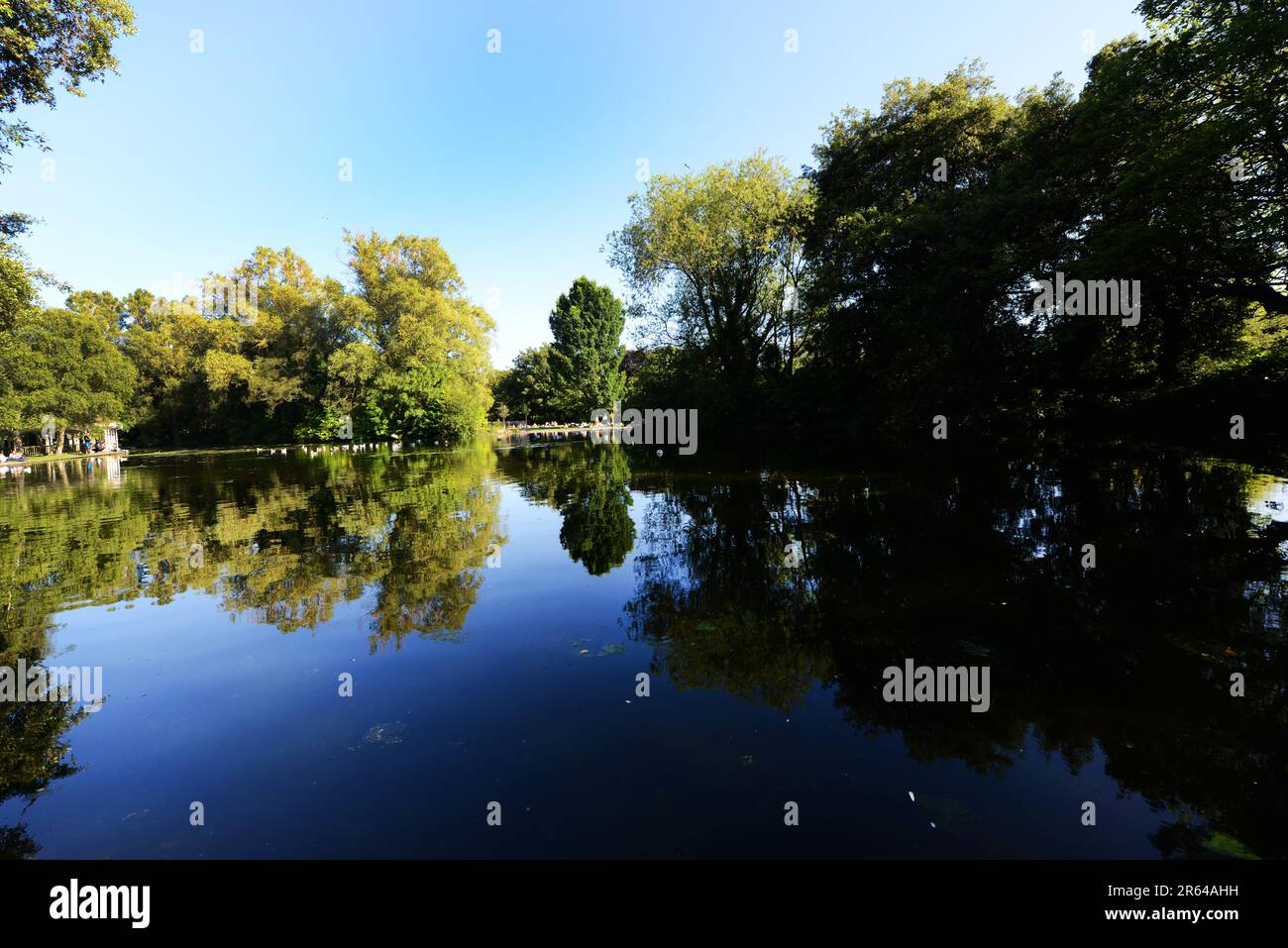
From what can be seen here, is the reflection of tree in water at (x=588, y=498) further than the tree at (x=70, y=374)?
No

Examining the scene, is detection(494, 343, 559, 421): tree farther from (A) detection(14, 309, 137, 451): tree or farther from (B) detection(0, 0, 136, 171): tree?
(B) detection(0, 0, 136, 171): tree

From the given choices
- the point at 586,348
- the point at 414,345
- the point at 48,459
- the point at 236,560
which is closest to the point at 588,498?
the point at 236,560

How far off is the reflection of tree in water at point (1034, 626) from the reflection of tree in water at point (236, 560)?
336 centimetres

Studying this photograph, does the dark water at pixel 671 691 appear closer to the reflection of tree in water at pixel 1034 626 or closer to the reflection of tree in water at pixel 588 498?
the reflection of tree in water at pixel 1034 626

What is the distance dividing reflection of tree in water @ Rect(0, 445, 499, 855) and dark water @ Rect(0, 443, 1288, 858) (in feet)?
0.22

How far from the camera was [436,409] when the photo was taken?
1932 inches

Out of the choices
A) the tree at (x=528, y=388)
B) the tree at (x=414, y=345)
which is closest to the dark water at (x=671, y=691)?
the tree at (x=414, y=345)

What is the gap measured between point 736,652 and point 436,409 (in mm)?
48208

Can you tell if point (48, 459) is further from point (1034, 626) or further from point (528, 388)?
point (1034, 626)

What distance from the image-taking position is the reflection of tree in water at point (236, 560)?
612cm

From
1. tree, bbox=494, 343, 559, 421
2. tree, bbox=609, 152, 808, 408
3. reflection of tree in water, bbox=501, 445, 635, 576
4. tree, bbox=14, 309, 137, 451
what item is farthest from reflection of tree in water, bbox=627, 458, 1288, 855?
tree, bbox=494, 343, 559, 421

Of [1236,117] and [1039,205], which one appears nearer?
[1236,117]
